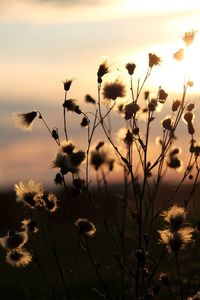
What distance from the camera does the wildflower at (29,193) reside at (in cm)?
602

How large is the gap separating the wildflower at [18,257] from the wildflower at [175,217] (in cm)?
141

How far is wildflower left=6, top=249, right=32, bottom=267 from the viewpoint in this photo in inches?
244

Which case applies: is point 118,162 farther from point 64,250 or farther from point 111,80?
point 64,250

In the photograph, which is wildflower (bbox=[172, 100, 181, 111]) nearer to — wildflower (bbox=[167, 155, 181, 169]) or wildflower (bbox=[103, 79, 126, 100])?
wildflower (bbox=[103, 79, 126, 100])

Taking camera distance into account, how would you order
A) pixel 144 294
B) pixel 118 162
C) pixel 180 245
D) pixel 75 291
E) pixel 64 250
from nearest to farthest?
pixel 180 245, pixel 144 294, pixel 118 162, pixel 75 291, pixel 64 250

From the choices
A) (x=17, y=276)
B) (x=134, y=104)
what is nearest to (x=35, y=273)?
(x=17, y=276)

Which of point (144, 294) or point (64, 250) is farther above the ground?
point (64, 250)

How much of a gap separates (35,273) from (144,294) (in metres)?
6.76

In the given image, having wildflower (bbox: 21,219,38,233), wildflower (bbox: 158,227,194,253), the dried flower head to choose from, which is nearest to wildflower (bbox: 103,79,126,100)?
the dried flower head

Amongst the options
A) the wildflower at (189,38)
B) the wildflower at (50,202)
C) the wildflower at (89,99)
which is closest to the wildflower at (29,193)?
the wildflower at (50,202)

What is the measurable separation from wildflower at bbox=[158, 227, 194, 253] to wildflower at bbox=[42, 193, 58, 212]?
1.08m

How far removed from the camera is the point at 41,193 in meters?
6.05

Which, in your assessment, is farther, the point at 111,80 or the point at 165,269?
the point at 165,269

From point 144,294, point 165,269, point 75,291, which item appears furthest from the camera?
point 165,269
